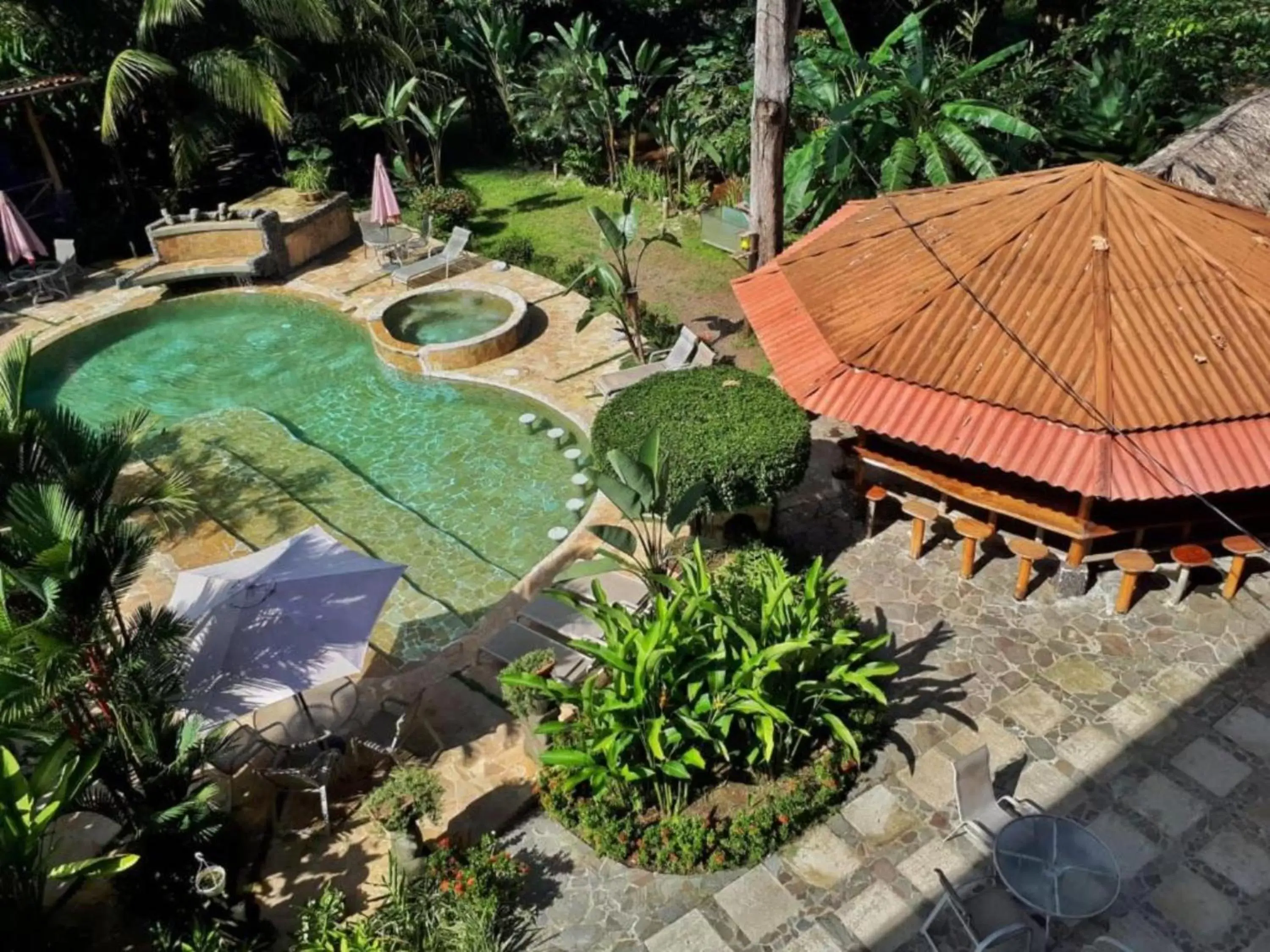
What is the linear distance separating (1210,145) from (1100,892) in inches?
510

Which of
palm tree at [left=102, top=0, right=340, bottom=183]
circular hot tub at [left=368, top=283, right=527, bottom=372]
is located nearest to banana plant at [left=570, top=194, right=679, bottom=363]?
circular hot tub at [left=368, top=283, right=527, bottom=372]

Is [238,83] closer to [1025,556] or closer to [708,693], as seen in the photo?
[708,693]

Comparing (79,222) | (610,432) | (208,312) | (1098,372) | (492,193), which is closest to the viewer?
(1098,372)

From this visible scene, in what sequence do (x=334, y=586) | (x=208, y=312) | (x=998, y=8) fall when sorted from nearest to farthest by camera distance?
(x=334, y=586)
(x=208, y=312)
(x=998, y=8)

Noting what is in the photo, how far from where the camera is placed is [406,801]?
815 centimetres

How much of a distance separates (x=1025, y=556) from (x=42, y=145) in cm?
2359

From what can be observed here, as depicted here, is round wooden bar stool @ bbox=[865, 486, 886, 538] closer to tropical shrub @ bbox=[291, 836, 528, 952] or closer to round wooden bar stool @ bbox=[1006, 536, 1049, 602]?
round wooden bar stool @ bbox=[1006, 536, 1049, 602]

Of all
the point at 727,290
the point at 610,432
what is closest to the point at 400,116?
the point at 727,290

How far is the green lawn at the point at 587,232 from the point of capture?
18984 mm

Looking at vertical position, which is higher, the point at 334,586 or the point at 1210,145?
the point at 1210,145

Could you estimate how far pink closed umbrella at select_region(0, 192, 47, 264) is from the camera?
19.5 metres

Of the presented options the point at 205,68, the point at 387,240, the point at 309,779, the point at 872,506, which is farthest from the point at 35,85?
the point at 872,506

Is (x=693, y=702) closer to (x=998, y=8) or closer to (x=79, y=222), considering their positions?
(x=79, y=222)

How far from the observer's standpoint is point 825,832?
8.55 metres
